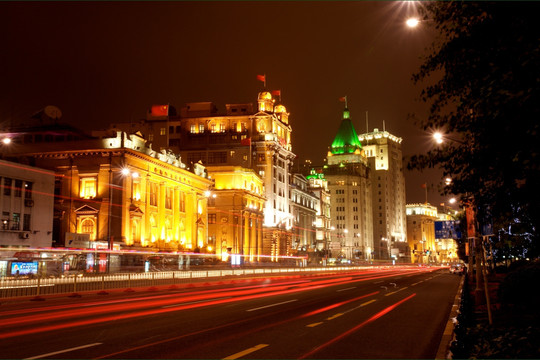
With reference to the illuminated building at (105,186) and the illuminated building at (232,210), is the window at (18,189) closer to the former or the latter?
the illuminated building at (105,186)

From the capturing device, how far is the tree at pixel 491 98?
6312 mm

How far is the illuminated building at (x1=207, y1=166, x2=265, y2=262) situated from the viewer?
9888 centimetres

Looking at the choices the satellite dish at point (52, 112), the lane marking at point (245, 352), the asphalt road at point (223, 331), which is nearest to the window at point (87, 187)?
the satellite dish at point (52, 112)

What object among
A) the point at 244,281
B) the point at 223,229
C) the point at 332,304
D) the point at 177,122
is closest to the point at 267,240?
the point at 223,229

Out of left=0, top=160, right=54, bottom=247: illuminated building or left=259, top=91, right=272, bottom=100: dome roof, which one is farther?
left=259, top=91, right=272, bottom=100: dome roof

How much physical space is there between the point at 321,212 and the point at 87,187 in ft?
321

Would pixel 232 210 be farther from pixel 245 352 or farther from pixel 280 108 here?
pixel 245 352

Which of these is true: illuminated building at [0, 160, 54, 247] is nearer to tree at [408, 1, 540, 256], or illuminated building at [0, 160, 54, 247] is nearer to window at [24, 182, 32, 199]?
window at [24, 182, 32, 199]

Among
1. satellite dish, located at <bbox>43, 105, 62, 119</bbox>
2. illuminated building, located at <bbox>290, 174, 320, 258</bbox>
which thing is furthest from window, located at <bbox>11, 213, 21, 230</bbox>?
illuminated building, located at <bbox>290, 174, 320, 258</bbox>

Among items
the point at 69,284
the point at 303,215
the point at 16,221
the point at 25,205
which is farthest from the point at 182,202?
the point at 303,215

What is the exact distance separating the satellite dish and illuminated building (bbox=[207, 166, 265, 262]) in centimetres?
3301

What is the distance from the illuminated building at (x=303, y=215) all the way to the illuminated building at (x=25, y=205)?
77.3 metres

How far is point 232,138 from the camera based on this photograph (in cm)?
11025

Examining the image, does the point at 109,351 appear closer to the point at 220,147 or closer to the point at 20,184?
the point at 20,184
